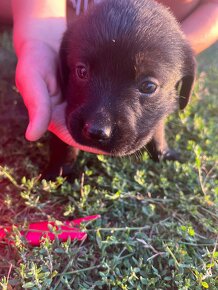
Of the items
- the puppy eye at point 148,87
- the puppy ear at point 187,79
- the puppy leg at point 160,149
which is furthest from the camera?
the puppy leg at point 160,149

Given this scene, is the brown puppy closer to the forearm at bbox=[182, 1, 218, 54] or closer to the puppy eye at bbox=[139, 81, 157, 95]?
the puppy eye at bbox=[139, 81, 157, 95]

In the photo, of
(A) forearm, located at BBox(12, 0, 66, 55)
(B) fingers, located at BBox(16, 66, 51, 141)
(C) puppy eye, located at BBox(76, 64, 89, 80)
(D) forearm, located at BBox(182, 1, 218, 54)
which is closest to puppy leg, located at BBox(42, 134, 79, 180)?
(B) fingers, located at BBox(16, 66, 51, 141)

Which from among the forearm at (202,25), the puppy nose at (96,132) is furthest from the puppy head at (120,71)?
the forearm at (202,25)

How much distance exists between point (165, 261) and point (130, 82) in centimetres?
79

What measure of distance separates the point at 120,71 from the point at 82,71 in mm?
206

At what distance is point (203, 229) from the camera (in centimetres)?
195

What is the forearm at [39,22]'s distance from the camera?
2.18 meters

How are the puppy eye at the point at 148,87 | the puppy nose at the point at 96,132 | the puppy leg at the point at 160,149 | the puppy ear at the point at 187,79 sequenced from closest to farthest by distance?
1. the puppy nose at the point at 96,132
2. the puppy eye at the point at 148,87
3. the puppy ear at the point at 187,79
4. the puppy leg at the point at 160,149

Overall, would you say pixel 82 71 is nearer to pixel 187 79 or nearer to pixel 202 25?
pixel 187 79

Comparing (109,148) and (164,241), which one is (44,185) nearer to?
(109,148)

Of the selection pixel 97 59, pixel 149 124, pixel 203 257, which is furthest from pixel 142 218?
pixel 97 59

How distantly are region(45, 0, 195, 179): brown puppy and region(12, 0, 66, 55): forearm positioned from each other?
13.5 inches

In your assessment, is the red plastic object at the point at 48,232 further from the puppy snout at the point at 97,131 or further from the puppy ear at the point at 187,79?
the puppy ear at the point at 187,79

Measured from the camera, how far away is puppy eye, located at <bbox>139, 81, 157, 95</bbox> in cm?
171
